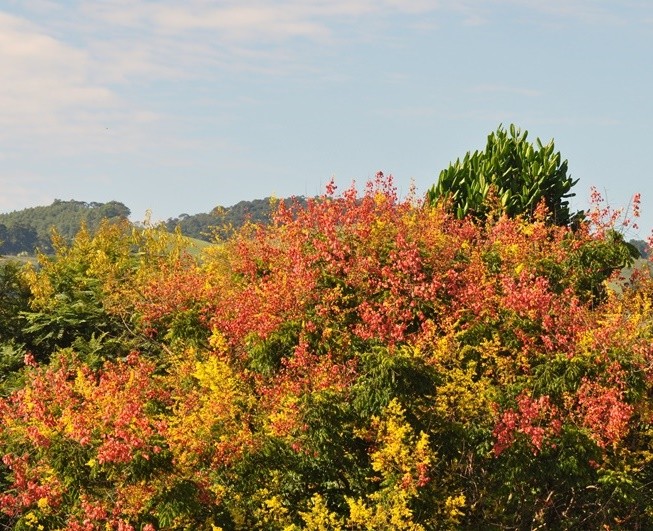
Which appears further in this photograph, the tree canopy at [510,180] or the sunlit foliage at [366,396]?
the tree canopy at [510,180]

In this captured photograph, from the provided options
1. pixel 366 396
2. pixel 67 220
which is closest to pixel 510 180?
pixel 366 396

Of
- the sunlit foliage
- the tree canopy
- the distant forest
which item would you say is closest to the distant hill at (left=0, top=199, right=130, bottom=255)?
the distant forest

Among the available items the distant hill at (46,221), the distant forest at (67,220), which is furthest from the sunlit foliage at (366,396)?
the distant hill at (46,221)

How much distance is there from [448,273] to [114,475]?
950 centimetres

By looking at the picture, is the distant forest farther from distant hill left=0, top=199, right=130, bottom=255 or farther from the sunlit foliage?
the sunlit foliage

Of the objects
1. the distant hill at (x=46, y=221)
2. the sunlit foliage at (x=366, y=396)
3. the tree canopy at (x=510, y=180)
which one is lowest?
the sunlit foliage at (x=366, y=396)

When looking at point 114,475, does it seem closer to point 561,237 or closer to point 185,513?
point 185,513

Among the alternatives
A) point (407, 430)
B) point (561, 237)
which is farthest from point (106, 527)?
point (561, 237)

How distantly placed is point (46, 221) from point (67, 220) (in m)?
4.50

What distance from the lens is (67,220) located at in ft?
602

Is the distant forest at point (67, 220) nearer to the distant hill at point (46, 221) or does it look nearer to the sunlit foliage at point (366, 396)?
the distant hill at point (46, 221)

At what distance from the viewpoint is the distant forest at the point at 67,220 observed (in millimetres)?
167625

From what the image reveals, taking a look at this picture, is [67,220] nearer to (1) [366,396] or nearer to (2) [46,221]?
(2) [46,221]

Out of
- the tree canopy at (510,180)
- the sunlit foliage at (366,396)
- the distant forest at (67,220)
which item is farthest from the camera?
the distant forest at (67,220)
